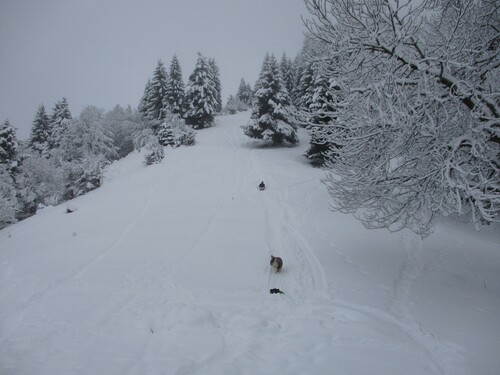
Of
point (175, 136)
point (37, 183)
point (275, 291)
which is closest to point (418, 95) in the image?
point (275, 291)

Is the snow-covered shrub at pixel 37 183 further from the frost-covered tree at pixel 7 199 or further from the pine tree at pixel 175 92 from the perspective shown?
the pine tree at pixel 175 92

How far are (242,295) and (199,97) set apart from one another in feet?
125

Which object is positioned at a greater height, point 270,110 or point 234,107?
point 234,107

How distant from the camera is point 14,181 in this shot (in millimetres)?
28000

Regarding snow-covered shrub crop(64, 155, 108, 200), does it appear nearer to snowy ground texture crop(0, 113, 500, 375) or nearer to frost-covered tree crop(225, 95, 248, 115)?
snowy ground texture crop(0, 113, 500, 375)

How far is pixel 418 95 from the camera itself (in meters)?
4.68

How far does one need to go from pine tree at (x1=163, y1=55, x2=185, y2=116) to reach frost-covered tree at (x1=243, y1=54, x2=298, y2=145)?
15978 mm

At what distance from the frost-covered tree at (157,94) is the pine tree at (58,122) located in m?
10.8

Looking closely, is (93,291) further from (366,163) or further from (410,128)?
(410,128)

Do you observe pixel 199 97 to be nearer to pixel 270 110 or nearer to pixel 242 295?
pixel 270 110

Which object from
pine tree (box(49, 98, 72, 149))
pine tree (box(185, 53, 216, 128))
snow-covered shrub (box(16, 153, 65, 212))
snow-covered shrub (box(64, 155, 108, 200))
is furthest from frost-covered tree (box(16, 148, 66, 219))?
pine tree (box(185, 53, 216, 128))

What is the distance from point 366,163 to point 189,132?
26993 mm

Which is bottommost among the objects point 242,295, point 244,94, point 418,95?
point 242,295

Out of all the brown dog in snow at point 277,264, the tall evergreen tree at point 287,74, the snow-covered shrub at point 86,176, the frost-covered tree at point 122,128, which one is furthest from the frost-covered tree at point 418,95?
the tall evergreen tree at point 287,74
